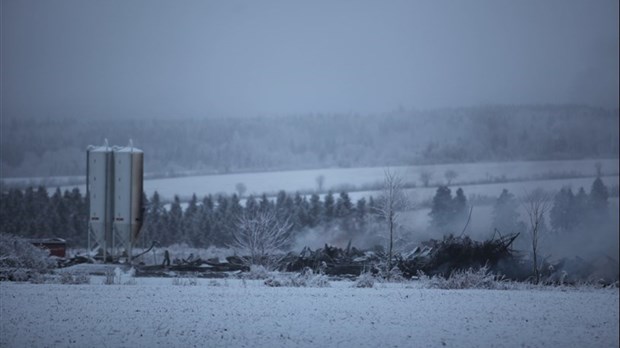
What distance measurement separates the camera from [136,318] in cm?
1465

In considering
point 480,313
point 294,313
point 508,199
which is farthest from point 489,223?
point 294,313

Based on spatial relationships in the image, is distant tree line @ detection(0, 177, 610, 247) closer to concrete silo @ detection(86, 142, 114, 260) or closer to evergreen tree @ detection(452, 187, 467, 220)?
evergreen tree @ detection(452, 187, 467, 220)

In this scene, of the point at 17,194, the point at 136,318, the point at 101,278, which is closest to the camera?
the point at 136,318

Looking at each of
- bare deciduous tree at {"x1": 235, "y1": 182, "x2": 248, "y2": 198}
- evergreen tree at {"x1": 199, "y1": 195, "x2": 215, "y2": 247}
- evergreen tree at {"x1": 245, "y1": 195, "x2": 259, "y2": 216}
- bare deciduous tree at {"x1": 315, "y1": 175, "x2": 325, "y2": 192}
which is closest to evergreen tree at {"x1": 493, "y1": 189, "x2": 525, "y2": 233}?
evergreen tree at {"x1": 245, "y1": 195, "x2": 259, "y2": 216}

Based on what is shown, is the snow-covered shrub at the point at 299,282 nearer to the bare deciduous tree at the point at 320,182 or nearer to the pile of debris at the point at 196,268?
the pile of debris at the point at 196,268

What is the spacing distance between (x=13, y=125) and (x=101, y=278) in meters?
13.3

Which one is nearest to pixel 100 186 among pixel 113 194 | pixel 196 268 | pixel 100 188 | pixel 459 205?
pixel 100 188

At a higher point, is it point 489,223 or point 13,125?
point 13,125

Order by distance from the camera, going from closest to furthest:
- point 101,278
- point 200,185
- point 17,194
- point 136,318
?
point 136,318
point 101,278
point 17,194
point 200,185

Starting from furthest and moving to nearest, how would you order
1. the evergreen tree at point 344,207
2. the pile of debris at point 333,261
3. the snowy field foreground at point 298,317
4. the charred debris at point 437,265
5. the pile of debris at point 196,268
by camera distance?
the evergreen tree at point 344,207 < the pile of debris at point 333,261 < the charred debris at point 437,265 < the pile of debris at point 196,268 < the snowy field foreground at point 298,317

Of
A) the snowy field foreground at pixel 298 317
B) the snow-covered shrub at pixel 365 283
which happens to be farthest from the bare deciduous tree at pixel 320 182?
the snowy field foreground at pixel 298 317

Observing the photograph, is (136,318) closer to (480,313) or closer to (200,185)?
(480,313)

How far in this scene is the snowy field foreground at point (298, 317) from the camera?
13.5 metres

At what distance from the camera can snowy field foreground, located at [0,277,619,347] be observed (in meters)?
13.5
